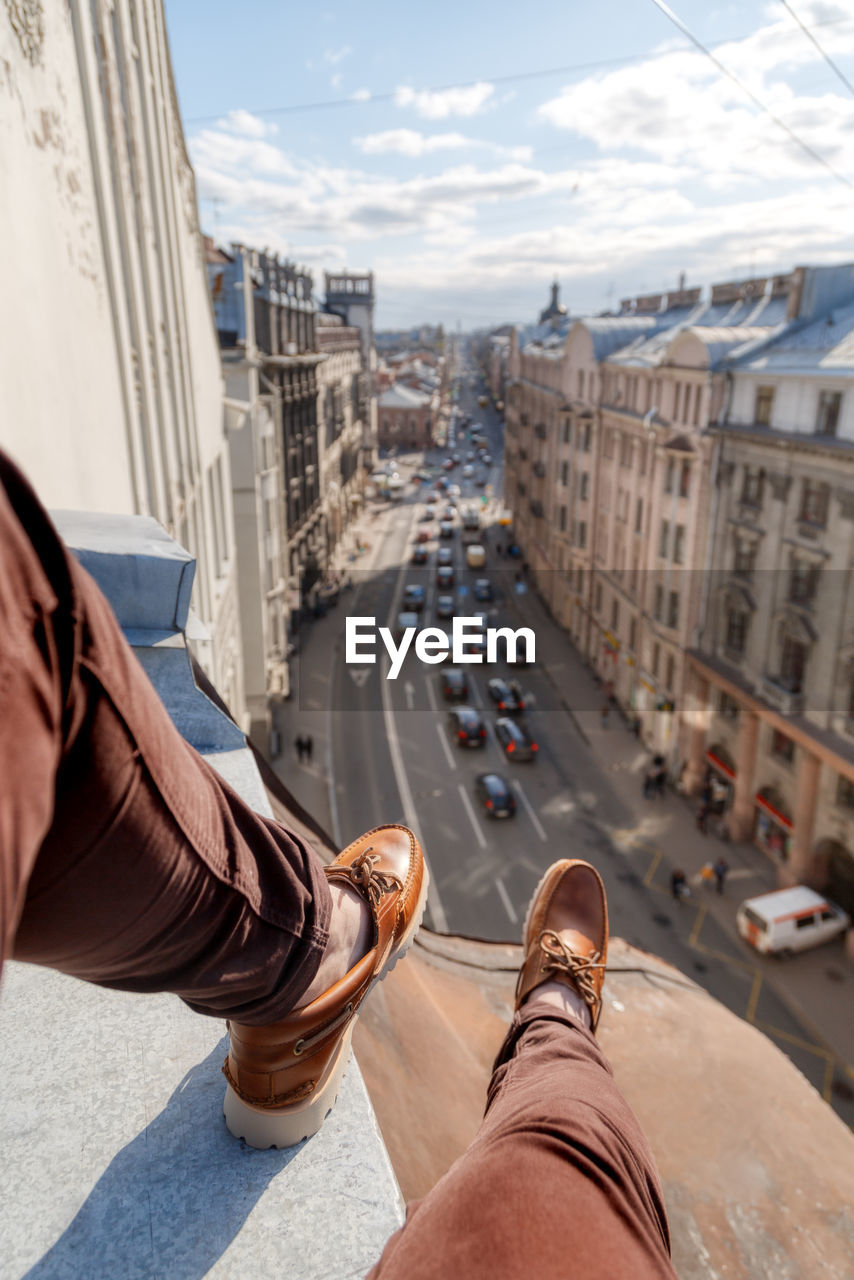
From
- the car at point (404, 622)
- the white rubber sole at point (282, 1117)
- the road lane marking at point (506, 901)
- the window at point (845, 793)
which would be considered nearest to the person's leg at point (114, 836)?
the white rubber sole at point (282, 1117)

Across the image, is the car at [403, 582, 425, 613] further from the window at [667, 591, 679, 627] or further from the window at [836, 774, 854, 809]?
the window at [836, 774, 854, 809]

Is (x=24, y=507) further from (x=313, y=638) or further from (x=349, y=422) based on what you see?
(x=349, y=422)

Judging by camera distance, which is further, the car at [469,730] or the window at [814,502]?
the car at [469,730]

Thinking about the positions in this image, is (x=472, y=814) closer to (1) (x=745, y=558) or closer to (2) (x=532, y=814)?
(2) (x=532, y=814)

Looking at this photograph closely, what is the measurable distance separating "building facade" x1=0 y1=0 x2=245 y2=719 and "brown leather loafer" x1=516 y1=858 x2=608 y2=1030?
2.97 metres

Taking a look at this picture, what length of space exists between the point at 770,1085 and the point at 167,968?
13.8 feet

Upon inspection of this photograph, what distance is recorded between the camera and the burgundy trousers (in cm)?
139

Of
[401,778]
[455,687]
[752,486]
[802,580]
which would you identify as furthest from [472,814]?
[752,486]

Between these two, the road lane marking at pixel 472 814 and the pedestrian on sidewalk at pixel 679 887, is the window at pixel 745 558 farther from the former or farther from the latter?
the road lane marking at pixel 472 814

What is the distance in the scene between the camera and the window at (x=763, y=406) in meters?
25.1

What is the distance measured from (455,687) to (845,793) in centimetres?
1825

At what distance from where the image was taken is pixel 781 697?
81.6 ft

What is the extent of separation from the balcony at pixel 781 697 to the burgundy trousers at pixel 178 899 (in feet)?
77.8

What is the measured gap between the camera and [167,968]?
2.10 metres
